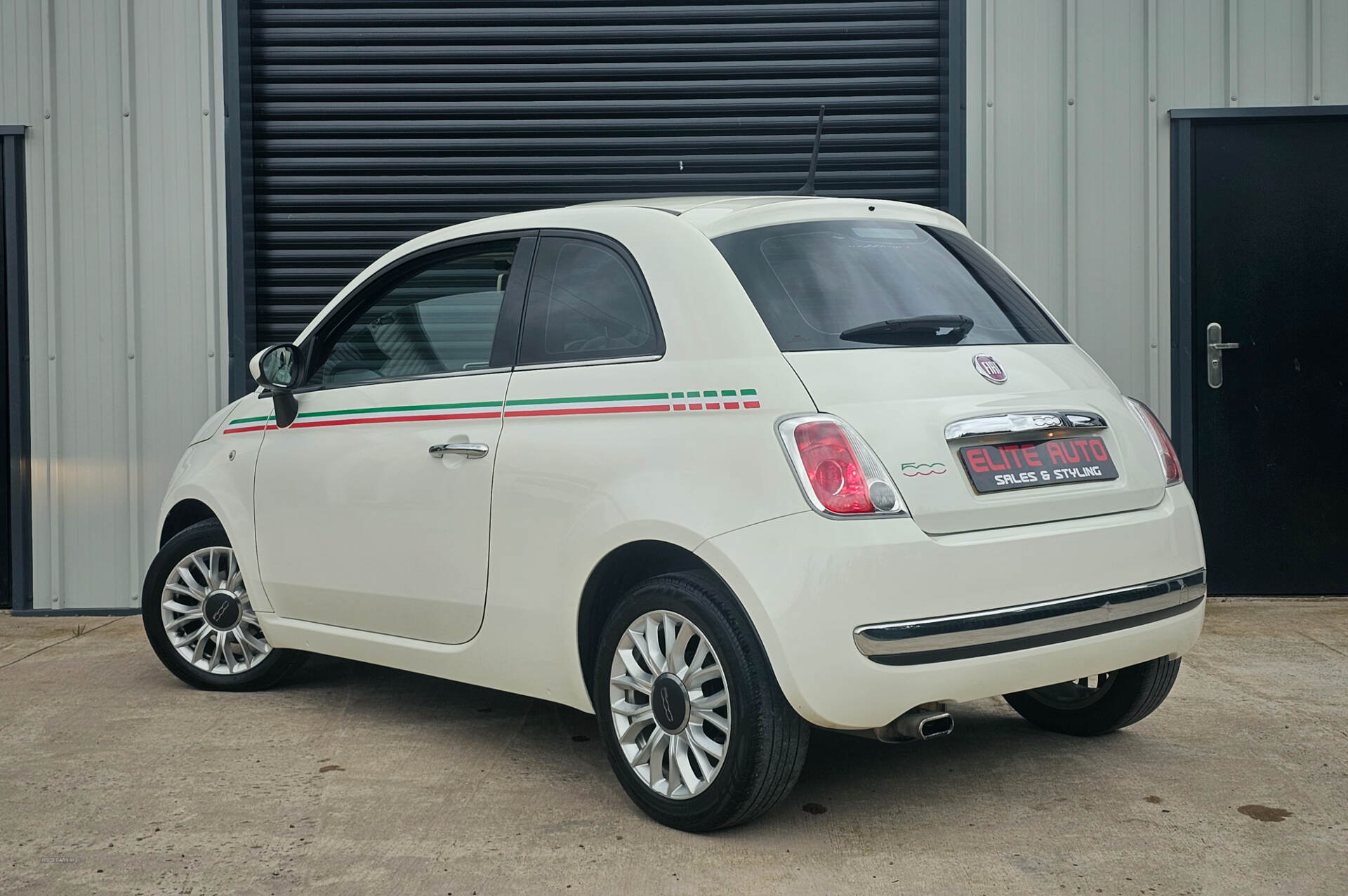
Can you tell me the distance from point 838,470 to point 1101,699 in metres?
1.58

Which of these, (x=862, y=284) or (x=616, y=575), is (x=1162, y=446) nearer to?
(x=862, y=284)

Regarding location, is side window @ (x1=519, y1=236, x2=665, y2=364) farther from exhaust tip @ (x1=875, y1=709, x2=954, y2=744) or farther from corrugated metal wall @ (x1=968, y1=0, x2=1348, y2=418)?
corrugated metal wall @ (x1=968, y1=0, x2=1348, y2=418)

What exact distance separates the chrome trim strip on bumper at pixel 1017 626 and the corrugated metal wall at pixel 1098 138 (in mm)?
3674

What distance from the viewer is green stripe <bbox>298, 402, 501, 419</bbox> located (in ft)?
12.8

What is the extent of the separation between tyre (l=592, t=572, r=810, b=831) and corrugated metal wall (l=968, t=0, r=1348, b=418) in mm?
4236

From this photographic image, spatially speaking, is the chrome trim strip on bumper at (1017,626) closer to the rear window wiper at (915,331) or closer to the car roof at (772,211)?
the rear window wiper at (915,331)

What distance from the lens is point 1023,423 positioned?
129 inches

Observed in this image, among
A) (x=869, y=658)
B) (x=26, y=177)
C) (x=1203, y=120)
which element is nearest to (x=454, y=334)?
(x=869, y=658)

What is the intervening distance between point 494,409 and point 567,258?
508mm

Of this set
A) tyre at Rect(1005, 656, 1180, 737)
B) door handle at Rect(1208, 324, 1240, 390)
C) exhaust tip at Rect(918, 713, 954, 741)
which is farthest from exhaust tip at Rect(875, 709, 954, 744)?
door handle at Rect(1208, 324, 1240, 390)

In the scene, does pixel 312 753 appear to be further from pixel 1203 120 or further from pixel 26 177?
pixel 1203 120

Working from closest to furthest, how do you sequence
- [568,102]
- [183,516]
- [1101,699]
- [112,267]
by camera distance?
[1101,699] → [183,516] → [112,267] → [568,102]

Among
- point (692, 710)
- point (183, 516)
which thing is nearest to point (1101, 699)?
point (692, 710)

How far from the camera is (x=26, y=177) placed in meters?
6.93
